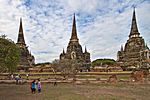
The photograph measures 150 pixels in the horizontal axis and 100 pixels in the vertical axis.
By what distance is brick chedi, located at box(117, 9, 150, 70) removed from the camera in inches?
2297

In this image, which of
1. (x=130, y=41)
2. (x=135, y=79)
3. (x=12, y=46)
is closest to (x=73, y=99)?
(x=12, y=46)

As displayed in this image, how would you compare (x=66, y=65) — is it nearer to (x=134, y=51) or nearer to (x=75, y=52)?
(x=75, y=52)

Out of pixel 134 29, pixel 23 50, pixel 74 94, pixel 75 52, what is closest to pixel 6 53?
pixel 74 94

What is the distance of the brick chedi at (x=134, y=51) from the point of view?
191ft

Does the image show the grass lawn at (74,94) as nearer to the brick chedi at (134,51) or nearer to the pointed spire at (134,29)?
the brick chedi at (134,51)

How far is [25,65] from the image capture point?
6894cm

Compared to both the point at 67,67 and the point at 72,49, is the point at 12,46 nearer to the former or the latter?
the point at 67,67

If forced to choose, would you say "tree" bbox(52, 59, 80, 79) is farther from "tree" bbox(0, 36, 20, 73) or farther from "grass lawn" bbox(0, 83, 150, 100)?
"grass lawn" bbox(0, 83, 150, 100)

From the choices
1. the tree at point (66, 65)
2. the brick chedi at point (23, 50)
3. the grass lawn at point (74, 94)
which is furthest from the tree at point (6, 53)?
the brick chedi at point (23, 50)

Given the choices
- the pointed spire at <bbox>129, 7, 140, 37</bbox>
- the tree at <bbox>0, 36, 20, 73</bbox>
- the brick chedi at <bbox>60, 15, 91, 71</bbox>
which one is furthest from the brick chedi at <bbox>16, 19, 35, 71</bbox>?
the tree at <bbox>0, 36, 20, 73</bbox>

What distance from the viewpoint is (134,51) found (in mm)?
62469

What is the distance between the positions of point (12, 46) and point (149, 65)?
33326mm

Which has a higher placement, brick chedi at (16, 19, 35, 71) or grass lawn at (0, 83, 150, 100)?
brick chedi at (16, 19, 35, 71)

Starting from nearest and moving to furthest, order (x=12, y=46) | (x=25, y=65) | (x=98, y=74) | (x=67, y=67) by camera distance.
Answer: (x=12, y=46) → (x=98, y=74) → (x=67, y=67) → (x=25, y=65)
